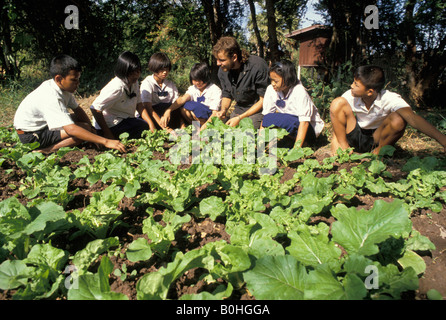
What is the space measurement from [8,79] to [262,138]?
26.4 feet

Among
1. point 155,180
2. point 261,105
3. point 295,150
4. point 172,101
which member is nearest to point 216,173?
point 155,180

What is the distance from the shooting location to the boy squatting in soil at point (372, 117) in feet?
8.78

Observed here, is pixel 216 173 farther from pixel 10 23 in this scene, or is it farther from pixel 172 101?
pixel 10 23

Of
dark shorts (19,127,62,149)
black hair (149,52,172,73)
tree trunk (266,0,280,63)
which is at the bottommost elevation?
dark shorts (19,127,62,149)

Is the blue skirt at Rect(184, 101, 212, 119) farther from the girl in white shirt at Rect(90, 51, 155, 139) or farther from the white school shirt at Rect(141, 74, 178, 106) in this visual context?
the girl in white shirt at Rect(90, 51, 155, 139)

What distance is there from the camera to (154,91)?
14.5 ft

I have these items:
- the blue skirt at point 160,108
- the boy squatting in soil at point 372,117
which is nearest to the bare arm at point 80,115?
the blue skirt at point 160,108

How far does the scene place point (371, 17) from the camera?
18.6 feet

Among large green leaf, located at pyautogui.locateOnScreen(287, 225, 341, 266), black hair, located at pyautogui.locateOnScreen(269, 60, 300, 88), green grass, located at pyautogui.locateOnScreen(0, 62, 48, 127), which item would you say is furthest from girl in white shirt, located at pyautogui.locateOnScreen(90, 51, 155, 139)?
large green leaf, located at pyautogui.locateOnScreen(287, 225, 341, 266)

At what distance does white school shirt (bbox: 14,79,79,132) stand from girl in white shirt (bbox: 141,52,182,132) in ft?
3.59

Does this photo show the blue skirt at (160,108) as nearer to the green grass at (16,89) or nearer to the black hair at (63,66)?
the black hair at (63,66)

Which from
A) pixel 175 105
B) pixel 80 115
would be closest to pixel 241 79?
pixel 175 105

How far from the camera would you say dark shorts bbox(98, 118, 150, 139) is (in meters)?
4.00
